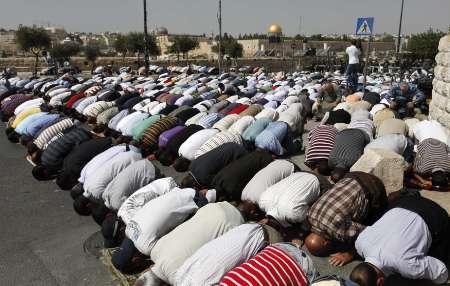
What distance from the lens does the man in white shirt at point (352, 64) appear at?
43.4 feet

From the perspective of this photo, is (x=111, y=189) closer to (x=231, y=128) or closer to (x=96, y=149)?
(x=96, y=149)

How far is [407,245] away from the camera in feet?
12.1

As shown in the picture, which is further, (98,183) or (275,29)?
(275,29)

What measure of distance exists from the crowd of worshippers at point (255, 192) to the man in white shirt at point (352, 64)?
107 inches

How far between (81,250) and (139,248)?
122cm

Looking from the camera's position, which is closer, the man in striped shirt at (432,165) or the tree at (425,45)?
the man in striped shirt at (432,165)

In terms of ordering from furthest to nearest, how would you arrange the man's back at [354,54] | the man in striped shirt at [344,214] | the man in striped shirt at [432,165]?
the man's back at [354,54] < the man in striped shirt at [432,165] < the man in striped shirt at [344,214]

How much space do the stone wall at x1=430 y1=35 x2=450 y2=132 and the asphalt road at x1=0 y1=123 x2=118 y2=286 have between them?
20.8 feet

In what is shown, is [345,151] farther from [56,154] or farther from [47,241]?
[56,154]

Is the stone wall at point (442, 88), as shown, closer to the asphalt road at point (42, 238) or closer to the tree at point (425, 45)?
the asphalt road at point (42, 238)

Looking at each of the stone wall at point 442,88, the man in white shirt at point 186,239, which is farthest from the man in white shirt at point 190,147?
the stone wall at point 442,88

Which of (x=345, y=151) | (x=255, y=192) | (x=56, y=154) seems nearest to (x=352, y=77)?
(x=345, y=151)

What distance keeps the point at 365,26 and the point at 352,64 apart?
2.76 m

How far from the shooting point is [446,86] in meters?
8.10
